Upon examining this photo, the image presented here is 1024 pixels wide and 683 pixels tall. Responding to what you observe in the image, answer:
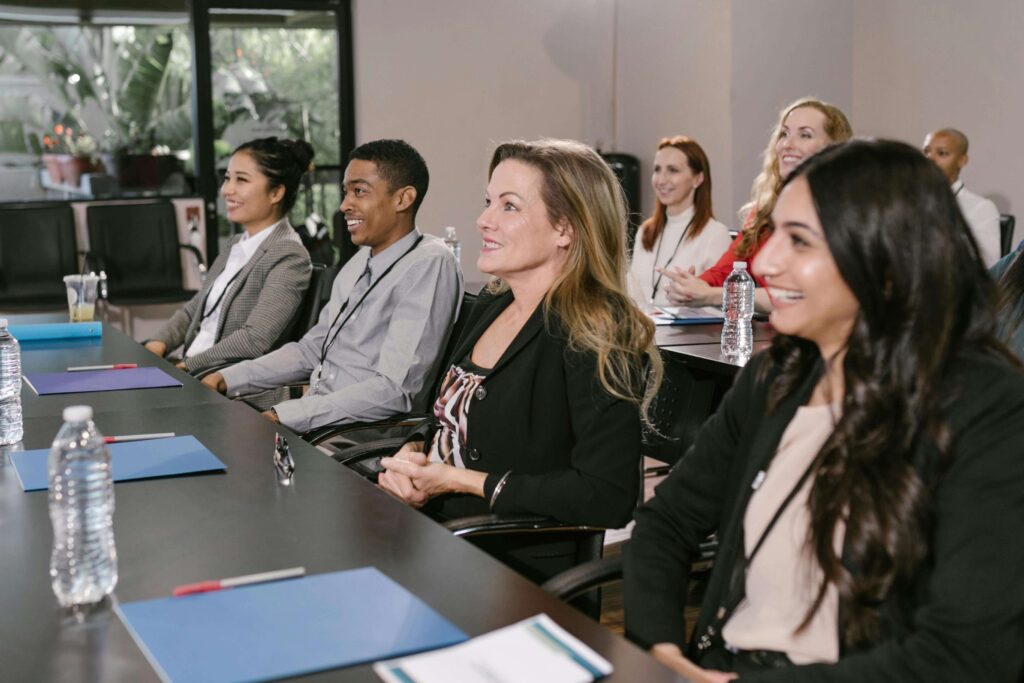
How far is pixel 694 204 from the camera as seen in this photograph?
5.27m

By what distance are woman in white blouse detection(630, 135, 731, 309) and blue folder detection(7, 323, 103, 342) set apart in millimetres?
2337

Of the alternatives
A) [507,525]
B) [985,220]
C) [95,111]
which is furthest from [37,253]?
[507,525]

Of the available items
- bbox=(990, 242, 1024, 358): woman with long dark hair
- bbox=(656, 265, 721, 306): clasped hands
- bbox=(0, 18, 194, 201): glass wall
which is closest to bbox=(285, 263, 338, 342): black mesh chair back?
bbox=(656, 265, 721, 306): clasped hands

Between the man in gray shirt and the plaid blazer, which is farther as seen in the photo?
the plaid blazer

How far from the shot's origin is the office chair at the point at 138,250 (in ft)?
24.1

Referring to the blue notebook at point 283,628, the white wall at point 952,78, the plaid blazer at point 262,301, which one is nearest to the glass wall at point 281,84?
the white wall at point 952,78

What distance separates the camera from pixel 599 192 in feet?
7.47

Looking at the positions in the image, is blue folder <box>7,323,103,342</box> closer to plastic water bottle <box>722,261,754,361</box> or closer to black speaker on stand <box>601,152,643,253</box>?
plastic water bottle <box>722,261,754,361</box>

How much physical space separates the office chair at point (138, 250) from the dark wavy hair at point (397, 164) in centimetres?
417

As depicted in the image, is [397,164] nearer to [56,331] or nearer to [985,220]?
[56,331]

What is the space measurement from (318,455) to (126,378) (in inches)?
42.2

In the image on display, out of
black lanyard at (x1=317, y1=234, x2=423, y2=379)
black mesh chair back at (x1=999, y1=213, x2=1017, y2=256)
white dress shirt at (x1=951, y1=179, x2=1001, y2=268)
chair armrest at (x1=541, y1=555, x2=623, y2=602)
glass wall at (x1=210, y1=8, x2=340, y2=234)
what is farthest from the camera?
glass wall at (x1=210, y1=8, x2=340, y2=234)

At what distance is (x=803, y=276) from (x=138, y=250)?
672cm

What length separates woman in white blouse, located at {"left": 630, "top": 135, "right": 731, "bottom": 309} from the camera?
5.09m
